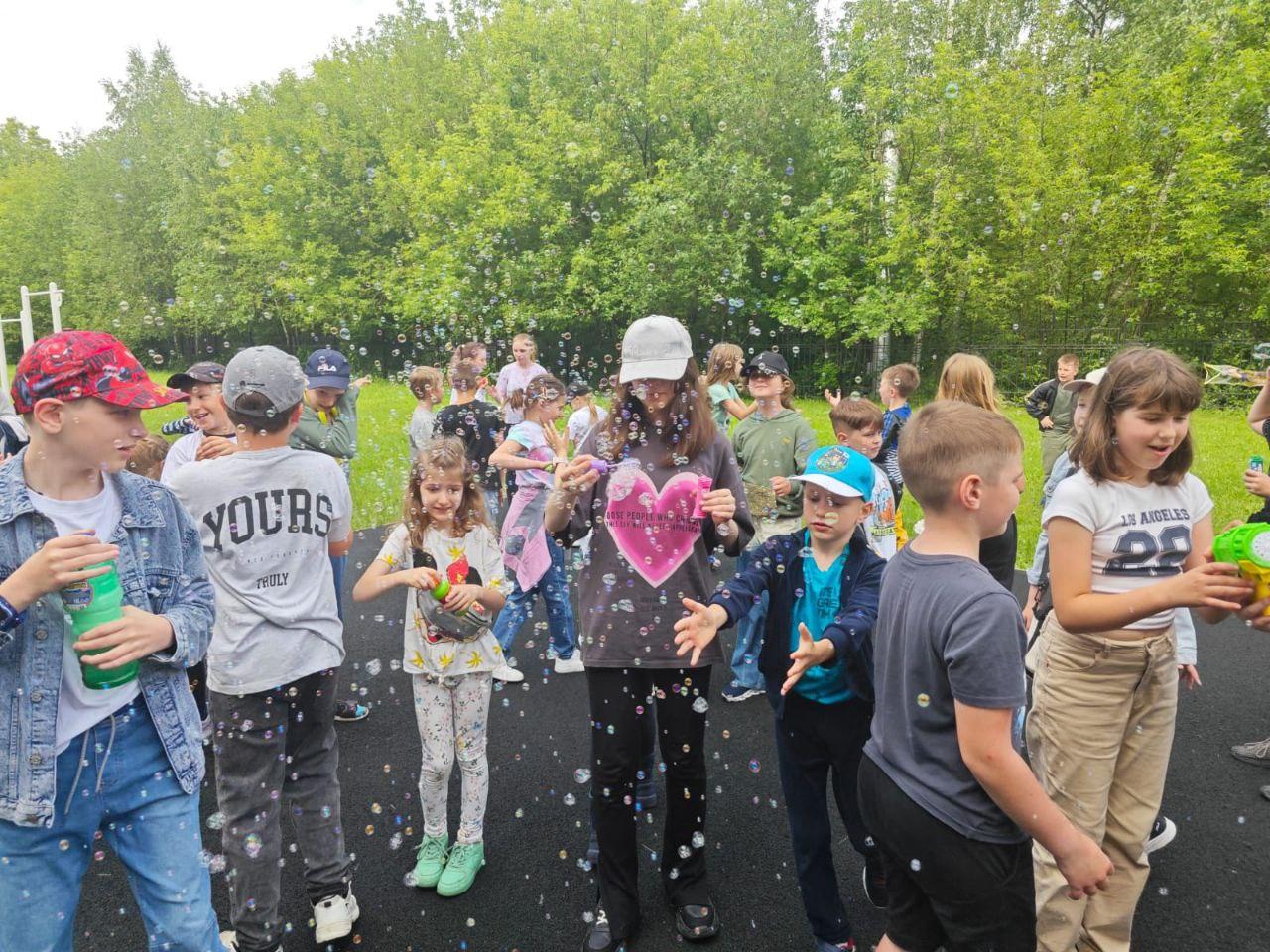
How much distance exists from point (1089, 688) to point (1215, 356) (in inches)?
751

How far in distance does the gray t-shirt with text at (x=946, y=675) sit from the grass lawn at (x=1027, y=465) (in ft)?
19.8

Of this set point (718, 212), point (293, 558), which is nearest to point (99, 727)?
point (293, 558)

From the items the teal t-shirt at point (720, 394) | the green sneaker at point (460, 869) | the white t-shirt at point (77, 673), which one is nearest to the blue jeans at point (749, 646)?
the teal t-shirt at point (720, 394)

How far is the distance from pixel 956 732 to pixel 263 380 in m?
2.41

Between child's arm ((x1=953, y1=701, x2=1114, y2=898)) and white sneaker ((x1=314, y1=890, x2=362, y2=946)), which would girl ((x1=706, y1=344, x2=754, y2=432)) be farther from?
child's arm ((x1=953, y1=701, x2=1114, y2=898))

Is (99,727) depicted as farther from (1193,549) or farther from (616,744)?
(1193,549)

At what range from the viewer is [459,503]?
3369mm

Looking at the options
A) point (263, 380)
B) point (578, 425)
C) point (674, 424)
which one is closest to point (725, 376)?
point (578, 425)

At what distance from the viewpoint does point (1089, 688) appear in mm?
2490

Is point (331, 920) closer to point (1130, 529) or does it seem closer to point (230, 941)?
point (230, 941)

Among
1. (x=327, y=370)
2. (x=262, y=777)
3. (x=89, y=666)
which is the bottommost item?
(x=262, y=777)

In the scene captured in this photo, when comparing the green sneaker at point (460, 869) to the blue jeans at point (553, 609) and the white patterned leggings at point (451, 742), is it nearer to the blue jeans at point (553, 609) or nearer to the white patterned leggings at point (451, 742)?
the white patterned leggings at point (451, 742)

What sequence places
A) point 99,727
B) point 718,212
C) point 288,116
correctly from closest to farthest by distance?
point 99,727, point 718,212, point 288,116

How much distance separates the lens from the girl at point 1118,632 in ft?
7.98
